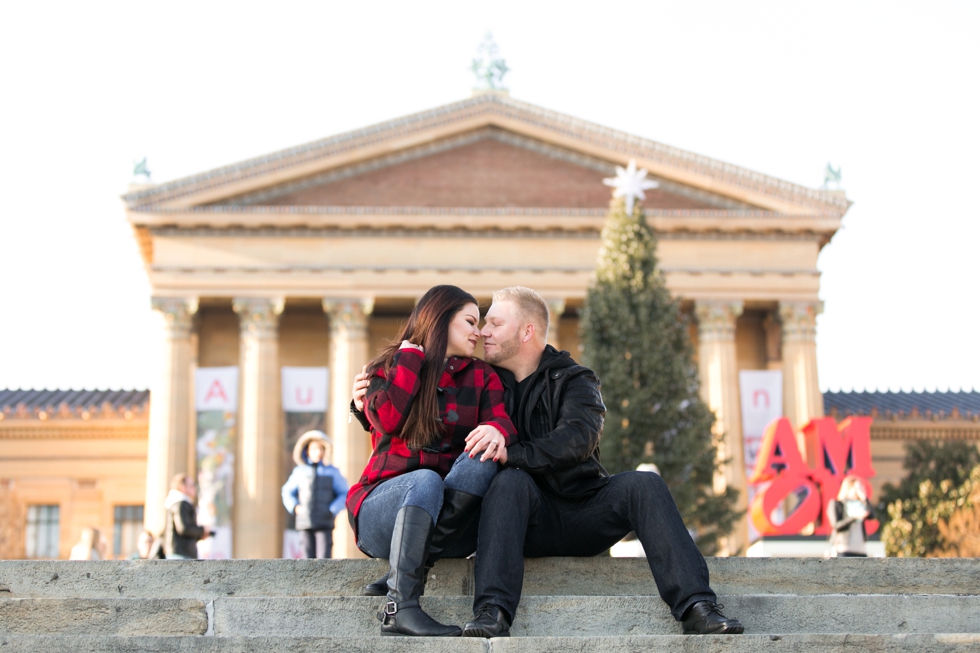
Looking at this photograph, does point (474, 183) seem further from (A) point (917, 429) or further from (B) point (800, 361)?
(A) point (917, 429)

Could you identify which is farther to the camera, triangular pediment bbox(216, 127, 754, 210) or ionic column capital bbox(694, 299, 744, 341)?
triangular pediment bbox(216, 127, 754, 210)

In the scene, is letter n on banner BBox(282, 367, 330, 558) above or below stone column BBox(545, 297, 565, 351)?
below

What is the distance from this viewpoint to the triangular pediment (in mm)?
38281

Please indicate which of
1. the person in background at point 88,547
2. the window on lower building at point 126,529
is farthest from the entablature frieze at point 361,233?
the person in background at point 88,547

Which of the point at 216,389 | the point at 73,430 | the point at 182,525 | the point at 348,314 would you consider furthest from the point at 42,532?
the point at 182,525

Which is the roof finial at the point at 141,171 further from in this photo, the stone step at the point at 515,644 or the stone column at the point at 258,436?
the stone step at the point at 515,644

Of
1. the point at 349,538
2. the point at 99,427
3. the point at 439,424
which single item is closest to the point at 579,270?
the point at 349,538

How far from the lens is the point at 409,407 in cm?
655

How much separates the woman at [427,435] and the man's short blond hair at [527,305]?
242mm

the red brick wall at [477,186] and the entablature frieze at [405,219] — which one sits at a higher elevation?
the red brick wall at [477,186]

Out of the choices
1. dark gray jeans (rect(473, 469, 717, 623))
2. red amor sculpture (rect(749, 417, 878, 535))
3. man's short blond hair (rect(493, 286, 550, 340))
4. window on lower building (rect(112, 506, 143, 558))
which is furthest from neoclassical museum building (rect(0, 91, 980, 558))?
dark gray jeans (rect(473, 469, 717, 623))

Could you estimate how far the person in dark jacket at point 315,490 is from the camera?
15.0m

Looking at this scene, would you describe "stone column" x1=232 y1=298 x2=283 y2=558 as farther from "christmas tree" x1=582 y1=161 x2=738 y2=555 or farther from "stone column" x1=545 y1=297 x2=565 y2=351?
"christmas tree" x1=582 y1=161 x2=738 y2=555

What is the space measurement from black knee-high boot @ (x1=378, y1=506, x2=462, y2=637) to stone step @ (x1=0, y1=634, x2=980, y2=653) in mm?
333
